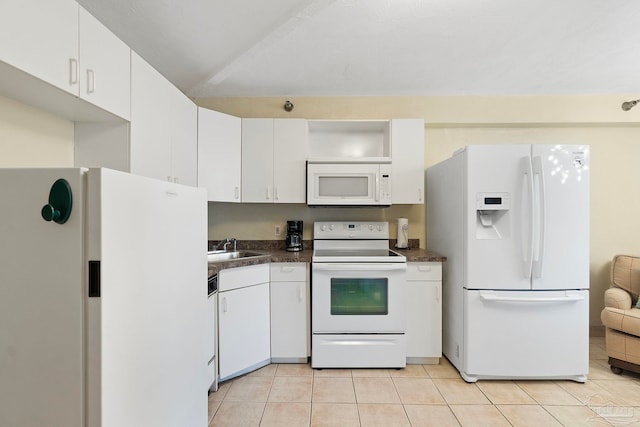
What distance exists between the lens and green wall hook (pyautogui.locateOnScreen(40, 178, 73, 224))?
0.75 meters

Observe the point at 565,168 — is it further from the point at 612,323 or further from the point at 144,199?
the point at 144,199

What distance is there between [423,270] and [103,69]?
2.37m

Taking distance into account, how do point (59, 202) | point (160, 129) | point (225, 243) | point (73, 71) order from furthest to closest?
→ 1. point (225, 243)
2. point (160, 129)
3. point (73, 71)
4. point (59, 202)

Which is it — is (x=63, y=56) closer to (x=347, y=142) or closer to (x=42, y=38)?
(x=42, y=38)

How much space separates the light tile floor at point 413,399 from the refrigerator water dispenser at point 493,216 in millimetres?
1067

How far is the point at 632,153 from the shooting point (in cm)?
Result: 302

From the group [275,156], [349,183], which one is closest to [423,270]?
[349,183]

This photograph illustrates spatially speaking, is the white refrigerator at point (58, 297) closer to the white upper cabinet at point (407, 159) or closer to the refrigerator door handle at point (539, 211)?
the white upper cabinet at point (407, 159)

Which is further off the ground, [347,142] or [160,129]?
[347,142]

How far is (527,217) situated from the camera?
214 cm

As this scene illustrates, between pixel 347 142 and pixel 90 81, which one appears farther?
pixel 347 142

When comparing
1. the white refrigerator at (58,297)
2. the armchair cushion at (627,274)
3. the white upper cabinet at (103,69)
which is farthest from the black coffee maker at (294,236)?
the armchair cushion at (627,274)

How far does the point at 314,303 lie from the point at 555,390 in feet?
5.76

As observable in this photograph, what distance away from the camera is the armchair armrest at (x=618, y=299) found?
7.80 feet
